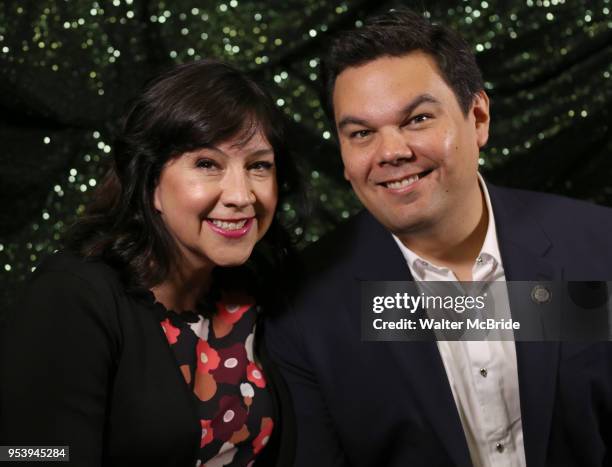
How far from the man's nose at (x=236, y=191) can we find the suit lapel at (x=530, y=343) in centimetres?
50

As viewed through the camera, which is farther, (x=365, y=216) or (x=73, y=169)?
(x=73, y=169)

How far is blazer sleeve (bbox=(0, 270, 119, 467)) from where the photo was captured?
129 centimetres

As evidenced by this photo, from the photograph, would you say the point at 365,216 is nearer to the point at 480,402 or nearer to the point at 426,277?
the point at 426,277

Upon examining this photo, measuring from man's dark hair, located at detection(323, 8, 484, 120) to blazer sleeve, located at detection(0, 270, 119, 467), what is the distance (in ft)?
2.19

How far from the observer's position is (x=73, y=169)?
1973 mm

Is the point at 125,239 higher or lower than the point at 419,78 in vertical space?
lower

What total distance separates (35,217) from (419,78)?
3.31 ft

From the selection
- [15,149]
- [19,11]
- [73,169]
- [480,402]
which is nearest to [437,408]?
[480,402]

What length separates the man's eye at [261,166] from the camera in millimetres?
1454

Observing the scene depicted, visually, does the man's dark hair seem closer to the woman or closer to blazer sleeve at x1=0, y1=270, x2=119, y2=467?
the woman

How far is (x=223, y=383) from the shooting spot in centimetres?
146

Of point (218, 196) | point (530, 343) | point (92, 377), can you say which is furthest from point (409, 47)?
point (92, 377)

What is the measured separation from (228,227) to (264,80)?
Result: 2.20 feet

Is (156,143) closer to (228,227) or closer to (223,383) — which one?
(228,227)
